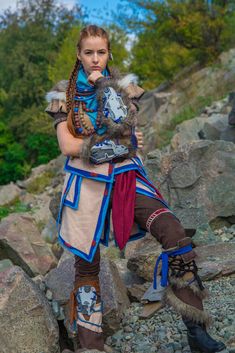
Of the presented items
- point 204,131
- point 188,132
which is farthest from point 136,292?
point 188,132

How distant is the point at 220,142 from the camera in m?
6.55

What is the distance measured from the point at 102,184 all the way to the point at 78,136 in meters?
0.33

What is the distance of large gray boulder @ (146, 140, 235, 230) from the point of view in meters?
6.07

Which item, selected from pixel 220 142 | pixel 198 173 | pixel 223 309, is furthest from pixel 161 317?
pixel 220 142

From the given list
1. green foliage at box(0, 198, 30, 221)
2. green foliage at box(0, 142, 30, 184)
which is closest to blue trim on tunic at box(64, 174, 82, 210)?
green foliage at box(0, 198, 30, 221)

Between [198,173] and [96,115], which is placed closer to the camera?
[96,115]

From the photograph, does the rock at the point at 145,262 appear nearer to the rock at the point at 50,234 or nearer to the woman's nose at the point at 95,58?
the woman's nose at the point at 95,58

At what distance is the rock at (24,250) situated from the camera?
6758 millimetres

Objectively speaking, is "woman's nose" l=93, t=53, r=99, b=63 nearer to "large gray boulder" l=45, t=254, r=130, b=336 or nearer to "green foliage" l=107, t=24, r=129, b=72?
"large gray boulder" l=45, t=254, r=130, b=336

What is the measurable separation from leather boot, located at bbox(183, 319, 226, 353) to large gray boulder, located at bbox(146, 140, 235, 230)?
2.71 metres

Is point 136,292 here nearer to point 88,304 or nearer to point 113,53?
point 88,304

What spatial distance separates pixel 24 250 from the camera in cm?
689

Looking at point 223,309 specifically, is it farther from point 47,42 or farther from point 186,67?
point 47,42

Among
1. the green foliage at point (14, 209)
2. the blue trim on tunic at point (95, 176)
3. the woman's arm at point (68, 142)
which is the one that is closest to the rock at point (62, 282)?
the blue trim on tunic at point (95, 176)
